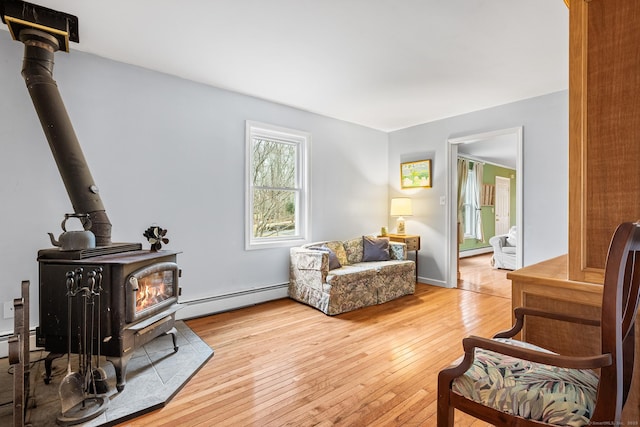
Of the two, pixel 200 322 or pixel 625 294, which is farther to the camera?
pixel 200 322

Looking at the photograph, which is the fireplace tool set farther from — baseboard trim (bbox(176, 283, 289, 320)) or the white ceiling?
the white ceiling

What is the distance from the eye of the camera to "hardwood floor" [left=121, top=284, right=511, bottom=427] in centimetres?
173

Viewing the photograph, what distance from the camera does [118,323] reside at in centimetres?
188

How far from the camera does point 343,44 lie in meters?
2.53

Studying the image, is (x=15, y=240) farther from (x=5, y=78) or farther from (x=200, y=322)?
(x=200, y=322)

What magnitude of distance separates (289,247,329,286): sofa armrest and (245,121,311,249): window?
291mm

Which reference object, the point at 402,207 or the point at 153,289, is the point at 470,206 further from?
the point at 153,289

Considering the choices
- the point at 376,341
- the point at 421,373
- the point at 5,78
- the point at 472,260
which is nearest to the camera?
the point at 421,373

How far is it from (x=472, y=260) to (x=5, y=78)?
7943 millimetres

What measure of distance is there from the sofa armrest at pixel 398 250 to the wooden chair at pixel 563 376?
3.06 metres

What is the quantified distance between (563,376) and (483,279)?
14.9 ft

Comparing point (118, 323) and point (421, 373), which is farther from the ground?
point (118, 323)

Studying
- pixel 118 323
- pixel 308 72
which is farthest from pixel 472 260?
pixel 118 323

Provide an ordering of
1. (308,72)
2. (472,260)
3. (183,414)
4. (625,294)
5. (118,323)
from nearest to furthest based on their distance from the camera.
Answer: (625,294)
(183,414)
(118,323)
(308,72)
(472,260)
